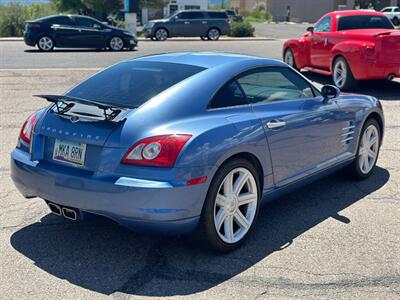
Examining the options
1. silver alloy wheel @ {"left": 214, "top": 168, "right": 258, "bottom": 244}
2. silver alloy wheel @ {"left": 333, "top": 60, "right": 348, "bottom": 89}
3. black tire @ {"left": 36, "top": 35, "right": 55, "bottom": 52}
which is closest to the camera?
silver alloy wheel @ {"left": 214, "top": 168, "right": 258, "bottom": 244}

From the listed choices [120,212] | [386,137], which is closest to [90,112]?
[120,212]

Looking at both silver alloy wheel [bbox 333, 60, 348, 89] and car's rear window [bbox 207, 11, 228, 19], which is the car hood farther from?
car's rear window [bbox 207, 11, 228, 19]

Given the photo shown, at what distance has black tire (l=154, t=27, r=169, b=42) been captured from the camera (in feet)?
96.8

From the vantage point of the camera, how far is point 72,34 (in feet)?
67.7

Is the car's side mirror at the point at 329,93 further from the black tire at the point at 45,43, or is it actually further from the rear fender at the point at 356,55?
the black tire at the point at 45,43

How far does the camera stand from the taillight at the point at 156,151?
353cm

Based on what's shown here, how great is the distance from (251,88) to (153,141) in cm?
130

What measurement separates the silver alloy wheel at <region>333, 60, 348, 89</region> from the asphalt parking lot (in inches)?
234

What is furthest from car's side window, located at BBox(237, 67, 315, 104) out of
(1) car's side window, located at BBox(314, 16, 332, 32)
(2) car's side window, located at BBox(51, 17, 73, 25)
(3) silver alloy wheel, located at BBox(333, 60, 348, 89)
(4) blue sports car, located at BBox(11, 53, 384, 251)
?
(2) car's side window, located at BBox(51, 17, 73, 25)

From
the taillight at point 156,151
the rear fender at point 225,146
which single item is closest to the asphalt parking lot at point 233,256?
the rear fender at point 225,146

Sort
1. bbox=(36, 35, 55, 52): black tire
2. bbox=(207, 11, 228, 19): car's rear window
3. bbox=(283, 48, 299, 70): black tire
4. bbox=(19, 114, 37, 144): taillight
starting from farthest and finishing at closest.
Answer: bbox=(207, 11, 228, 19): car's rear window
bbox=(36, 35, 55, 52): black tire
bbox=(283, 48, 299, 70): black tire
bbox=(19, 114, 37, 144): taillight

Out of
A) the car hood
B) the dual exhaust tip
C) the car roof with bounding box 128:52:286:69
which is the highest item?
the car hood

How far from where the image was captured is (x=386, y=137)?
305 inches

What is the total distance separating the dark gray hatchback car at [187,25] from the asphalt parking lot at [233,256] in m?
25.1
